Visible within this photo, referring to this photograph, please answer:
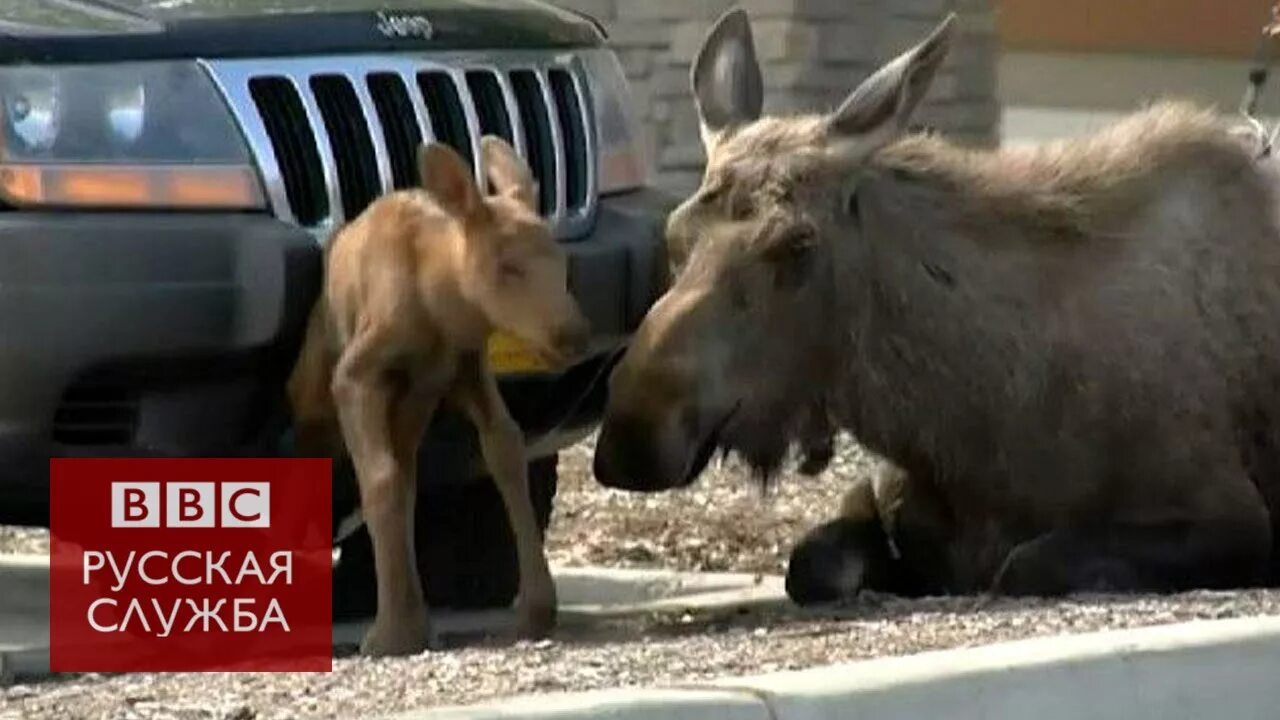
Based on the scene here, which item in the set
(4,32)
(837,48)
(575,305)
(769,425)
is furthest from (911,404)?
(837,48)

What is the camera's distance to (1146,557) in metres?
8.59

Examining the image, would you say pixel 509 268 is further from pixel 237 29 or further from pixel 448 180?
pixel 237 29

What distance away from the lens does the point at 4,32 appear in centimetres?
809

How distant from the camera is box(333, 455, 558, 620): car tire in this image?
29.8ft

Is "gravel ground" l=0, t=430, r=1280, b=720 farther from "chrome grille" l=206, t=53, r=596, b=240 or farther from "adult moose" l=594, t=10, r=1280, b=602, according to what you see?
"chrome grille" l=206, t=53, r=596, b=240

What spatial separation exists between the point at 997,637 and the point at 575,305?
46.8 inches

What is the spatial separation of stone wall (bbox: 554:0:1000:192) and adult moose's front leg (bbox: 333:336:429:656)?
635 cm

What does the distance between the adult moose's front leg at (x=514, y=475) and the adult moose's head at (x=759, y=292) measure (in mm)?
236

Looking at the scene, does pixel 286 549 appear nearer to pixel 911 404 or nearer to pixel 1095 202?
pixel 911 404

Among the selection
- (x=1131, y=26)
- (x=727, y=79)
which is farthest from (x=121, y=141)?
(x=1131, y=26)

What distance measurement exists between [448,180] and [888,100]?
1306mm

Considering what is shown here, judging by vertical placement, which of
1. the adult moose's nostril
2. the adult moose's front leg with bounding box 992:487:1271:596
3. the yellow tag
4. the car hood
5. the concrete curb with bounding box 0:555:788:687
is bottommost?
the concrete curb with bounding box 0:555:788:687

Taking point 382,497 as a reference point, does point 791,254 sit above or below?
above

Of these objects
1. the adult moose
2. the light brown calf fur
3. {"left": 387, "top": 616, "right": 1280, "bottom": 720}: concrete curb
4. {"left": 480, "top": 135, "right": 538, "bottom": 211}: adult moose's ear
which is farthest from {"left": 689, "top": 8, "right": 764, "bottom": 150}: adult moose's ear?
{"left": 387, "top": 616, "right": 1280, "bottom": 720}: concrete curb
